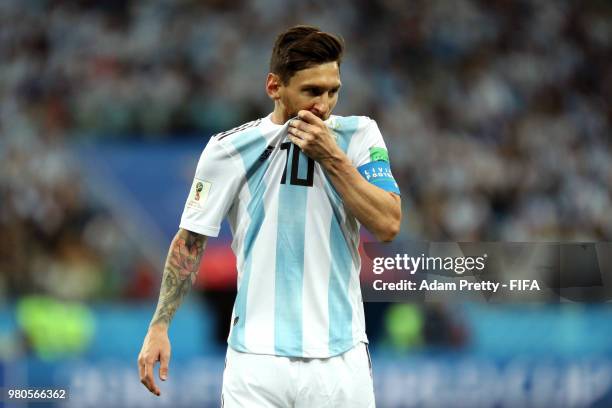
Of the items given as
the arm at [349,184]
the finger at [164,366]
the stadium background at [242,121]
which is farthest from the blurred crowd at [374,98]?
the arm at [349,184]

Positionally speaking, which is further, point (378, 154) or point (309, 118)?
point (378, 154)

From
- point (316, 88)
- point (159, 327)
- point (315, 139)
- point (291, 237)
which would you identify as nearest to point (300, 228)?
point (291, 237)

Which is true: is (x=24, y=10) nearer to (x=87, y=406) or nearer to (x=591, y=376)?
(x=87, y=406)

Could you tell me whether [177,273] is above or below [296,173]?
below

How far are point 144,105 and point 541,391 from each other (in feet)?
16.4

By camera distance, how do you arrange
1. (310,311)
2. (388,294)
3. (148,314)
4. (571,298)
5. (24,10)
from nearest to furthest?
(310,311), (388,294), (571,298), (148,314), (24,10)

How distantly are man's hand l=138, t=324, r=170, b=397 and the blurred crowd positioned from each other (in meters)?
4.70

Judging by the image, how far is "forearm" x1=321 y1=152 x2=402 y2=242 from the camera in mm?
2291

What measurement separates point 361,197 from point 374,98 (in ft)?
22.6

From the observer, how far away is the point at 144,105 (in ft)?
28.1

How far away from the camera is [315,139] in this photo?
7.55ft

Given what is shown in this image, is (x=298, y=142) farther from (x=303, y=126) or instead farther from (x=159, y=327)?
(x=159, y=327)

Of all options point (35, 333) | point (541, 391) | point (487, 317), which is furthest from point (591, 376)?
point (35, 333)

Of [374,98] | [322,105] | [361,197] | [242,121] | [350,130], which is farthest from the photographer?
[374,98]
